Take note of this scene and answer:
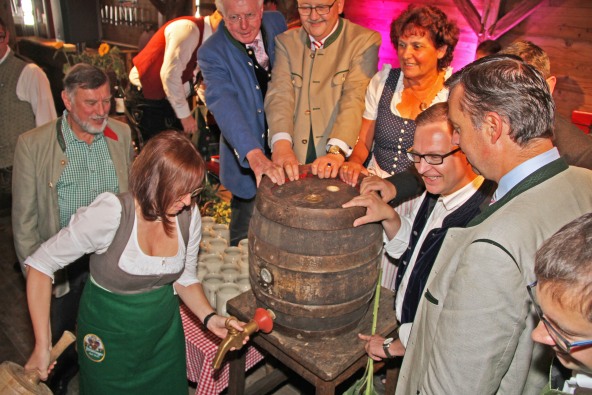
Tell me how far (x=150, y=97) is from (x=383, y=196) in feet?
10.7

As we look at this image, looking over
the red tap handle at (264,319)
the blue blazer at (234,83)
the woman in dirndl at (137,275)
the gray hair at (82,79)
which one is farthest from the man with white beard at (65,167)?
the red tap handle at (264,319)

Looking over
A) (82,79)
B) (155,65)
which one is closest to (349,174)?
(82,79)

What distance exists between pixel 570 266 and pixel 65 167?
2265 mm

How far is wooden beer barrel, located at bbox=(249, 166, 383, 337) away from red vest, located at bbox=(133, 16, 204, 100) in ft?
8.90

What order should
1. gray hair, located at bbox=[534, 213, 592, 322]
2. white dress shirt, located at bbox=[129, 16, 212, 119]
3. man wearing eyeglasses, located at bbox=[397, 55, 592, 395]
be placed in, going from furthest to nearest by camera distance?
white dress shirt, located at bbox=[129, 16, 212, 119], man wearing eyeglasses, located at bbox=[397, 55, 592, 395], gray hair, located at bbox=[534, 213, 592, 322]

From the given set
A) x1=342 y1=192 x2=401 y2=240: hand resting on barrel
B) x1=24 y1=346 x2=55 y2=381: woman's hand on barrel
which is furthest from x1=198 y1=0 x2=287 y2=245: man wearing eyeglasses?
x1=24 y1=346 x2=55 y2=381: woman's hand on barrel

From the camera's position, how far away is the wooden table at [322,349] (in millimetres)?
1791

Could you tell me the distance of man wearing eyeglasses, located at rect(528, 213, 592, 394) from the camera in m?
0.94

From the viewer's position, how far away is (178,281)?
215 centimetres

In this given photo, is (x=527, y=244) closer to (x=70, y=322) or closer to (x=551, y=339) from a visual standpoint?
(x=551, y=339)

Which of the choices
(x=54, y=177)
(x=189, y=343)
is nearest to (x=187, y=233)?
(x=189, y=343)

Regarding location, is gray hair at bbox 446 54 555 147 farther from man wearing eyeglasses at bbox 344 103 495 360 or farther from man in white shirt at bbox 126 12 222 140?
man in white shirt at bbox 126 12 222 140

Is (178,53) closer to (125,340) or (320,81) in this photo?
(320,81)

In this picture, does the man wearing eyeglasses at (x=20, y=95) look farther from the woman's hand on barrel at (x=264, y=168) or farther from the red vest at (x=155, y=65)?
the woman's hand on barrel at (x=264, y=168)
